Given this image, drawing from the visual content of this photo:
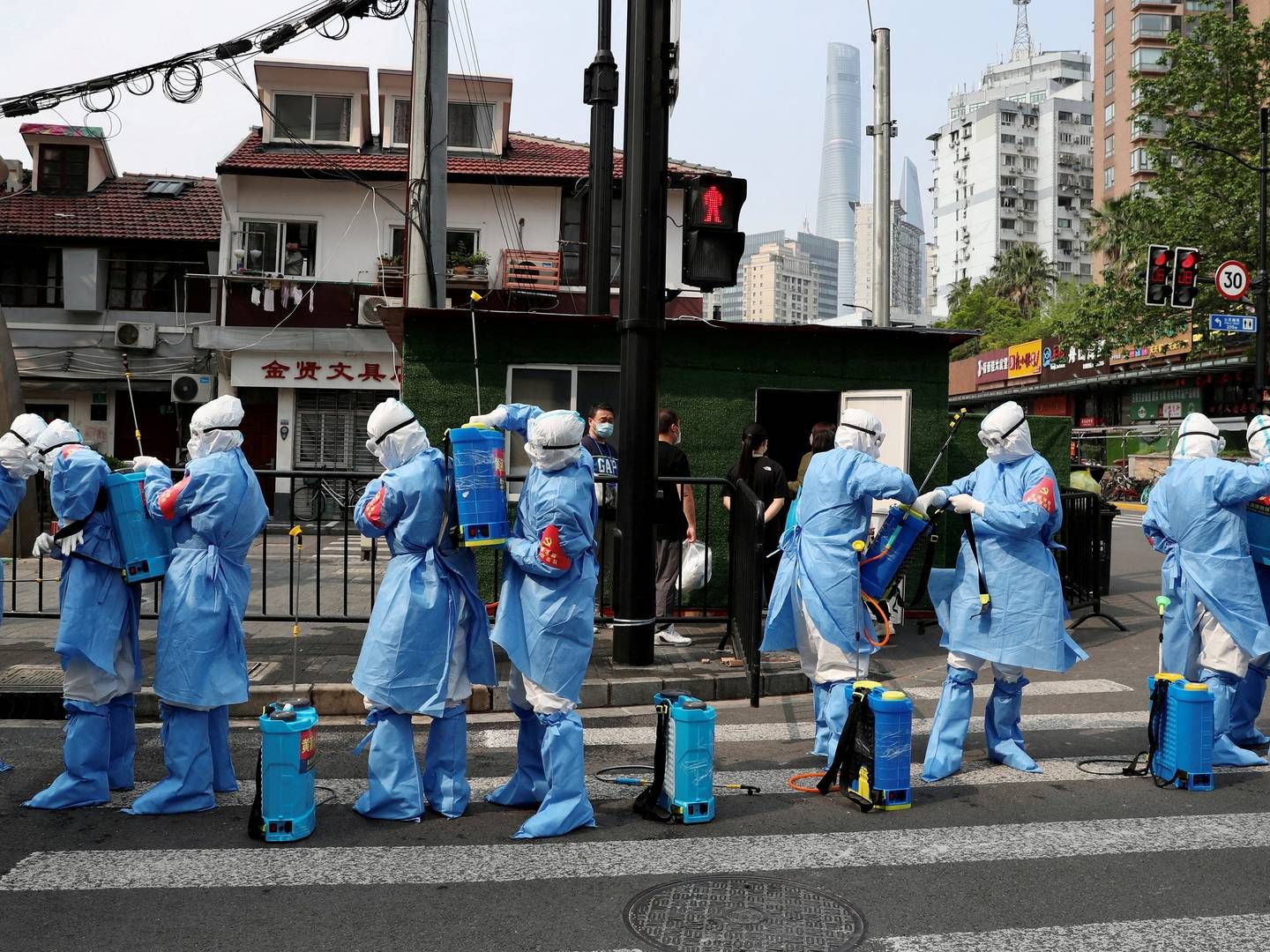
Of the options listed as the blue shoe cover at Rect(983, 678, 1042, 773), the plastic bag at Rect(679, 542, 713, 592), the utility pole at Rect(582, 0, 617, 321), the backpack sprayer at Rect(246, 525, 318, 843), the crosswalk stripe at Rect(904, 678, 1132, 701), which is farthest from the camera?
the utility pole at Rect(582, 0, 617, 321)

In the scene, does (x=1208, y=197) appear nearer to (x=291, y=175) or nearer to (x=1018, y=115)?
(x=291, y=175)

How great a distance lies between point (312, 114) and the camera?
Answer: 2683 cm

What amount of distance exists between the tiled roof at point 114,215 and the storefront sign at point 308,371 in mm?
3651


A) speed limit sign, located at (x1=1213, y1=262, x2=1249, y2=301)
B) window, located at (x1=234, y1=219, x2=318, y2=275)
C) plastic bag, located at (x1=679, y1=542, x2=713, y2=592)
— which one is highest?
window, located at (x1=234, y1=219, x2=318, y2=275)

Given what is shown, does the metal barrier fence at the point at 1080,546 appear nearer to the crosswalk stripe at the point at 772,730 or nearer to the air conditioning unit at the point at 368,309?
the crosswalk stripe at the point at 772,730

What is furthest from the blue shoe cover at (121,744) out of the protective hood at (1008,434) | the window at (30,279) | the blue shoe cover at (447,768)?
the window at (30,279)

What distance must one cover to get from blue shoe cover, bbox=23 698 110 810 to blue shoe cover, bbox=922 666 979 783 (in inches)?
161

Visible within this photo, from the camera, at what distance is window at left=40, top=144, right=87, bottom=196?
1133 inches

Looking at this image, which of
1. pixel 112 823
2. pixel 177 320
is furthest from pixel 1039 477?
pixel 177 320

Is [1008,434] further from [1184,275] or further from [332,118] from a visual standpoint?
[332,118]

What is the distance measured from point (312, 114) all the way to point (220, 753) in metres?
24.1

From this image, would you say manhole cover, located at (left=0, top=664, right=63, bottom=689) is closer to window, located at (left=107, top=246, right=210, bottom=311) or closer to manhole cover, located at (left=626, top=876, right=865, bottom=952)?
manhole cover, located at (left=626, top=876, right=865, bottom=952)

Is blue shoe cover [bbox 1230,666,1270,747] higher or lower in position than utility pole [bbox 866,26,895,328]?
lower

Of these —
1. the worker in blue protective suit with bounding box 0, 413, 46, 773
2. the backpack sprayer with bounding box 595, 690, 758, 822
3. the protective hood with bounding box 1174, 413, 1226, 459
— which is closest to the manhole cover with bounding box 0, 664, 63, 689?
the worker in blue protective suit with bounding box 0, 413, 46, 773
